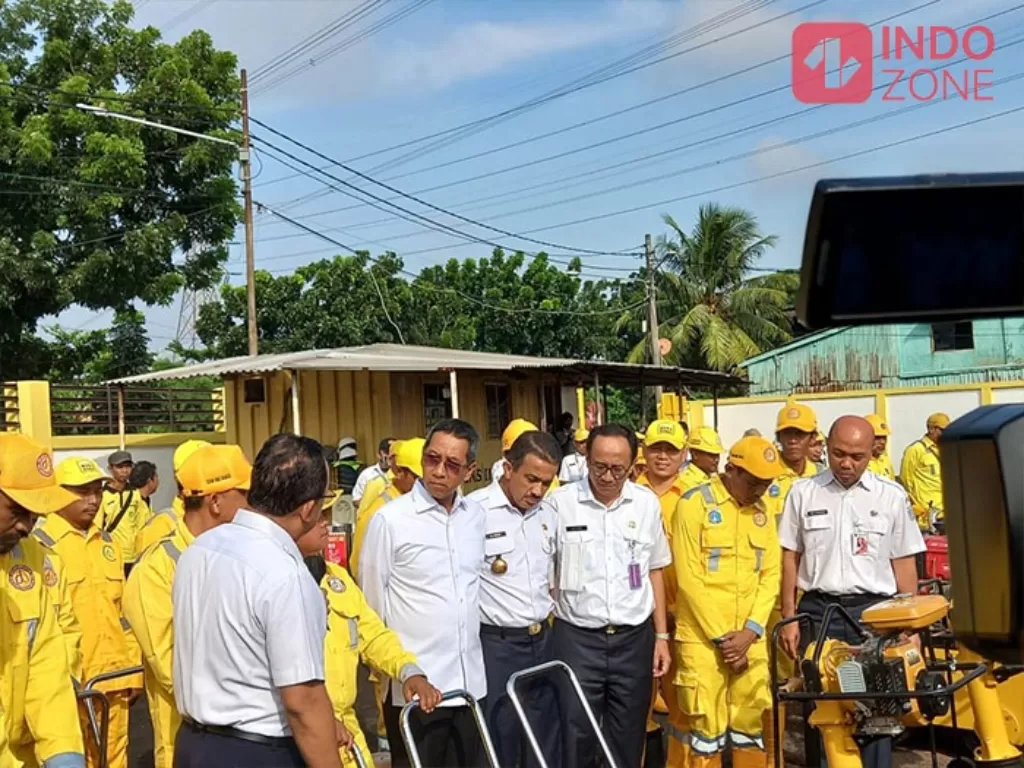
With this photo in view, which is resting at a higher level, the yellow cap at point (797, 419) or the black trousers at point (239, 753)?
the yellow cap at point (797, 419)

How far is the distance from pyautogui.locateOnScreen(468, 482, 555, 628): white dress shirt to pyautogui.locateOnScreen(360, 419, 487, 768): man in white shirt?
326mm

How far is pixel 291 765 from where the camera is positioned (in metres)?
2.70

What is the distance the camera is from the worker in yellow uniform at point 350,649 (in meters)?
3.28

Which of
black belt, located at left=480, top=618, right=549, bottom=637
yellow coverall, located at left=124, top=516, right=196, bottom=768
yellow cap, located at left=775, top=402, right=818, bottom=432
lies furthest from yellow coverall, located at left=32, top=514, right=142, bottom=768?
yellow cap, located at left=775, top=402, right=818, bottom=432

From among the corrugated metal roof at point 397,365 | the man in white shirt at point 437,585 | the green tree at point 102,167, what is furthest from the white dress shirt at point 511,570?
the green tree at point 102,167

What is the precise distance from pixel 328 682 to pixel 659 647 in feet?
6.41

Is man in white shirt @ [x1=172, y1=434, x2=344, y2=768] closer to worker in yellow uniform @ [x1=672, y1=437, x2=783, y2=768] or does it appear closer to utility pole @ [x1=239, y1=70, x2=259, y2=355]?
worker in yellow uniform @ [x1=672, y1=437, x2=783, y2=768]

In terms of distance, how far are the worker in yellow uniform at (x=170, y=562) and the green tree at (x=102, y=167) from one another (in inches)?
598

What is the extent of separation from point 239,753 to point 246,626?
0.37 m

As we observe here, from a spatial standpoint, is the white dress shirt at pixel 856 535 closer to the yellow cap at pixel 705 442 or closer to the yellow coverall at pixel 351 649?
the yellow cap at pixel 705 442

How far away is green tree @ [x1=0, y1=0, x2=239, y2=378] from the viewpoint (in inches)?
677

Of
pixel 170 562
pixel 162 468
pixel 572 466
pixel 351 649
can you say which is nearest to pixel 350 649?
pixel 351 649

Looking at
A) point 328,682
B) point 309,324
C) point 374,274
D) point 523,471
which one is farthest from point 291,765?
point 374,274

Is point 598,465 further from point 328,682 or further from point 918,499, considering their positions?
point 918,499
